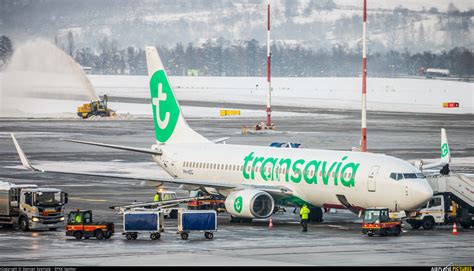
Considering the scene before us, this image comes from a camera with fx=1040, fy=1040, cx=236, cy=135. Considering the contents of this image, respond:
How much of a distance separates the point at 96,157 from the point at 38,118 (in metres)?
59.5

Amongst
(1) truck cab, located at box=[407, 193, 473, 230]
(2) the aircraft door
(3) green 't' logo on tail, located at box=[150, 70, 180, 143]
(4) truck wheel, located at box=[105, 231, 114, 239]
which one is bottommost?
(4) truck wheel, located at box=[105, 231, 114, 239]

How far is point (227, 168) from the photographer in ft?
188

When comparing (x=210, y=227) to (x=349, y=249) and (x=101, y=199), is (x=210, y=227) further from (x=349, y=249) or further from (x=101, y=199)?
(x=101, y=199)

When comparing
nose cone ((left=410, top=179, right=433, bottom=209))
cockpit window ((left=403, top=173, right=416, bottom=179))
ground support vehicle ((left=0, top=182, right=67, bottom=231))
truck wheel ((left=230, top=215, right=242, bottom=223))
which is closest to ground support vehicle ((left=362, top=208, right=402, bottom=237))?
nose cone ((left=410, top=179, right=433, bottom=209))

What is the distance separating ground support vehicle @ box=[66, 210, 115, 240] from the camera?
156 ft

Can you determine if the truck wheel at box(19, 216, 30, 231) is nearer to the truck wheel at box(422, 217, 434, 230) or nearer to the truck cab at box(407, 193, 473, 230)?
the truck cab at box(407, 193, 473, 230)

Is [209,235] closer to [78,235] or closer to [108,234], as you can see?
[108,234]

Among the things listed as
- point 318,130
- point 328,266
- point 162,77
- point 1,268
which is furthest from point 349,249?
point 318,130

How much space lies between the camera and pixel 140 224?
48.0 meters

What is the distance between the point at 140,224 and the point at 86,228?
2484 mm

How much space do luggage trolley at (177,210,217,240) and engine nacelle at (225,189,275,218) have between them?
4.93m

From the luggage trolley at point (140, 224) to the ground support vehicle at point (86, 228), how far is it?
2.59ft

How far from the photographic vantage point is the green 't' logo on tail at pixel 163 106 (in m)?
61.7

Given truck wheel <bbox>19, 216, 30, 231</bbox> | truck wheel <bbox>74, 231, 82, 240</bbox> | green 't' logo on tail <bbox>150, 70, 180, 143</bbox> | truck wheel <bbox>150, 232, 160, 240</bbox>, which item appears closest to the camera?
truck wheel <bbox>150, 232, 160, 240</bbox>
